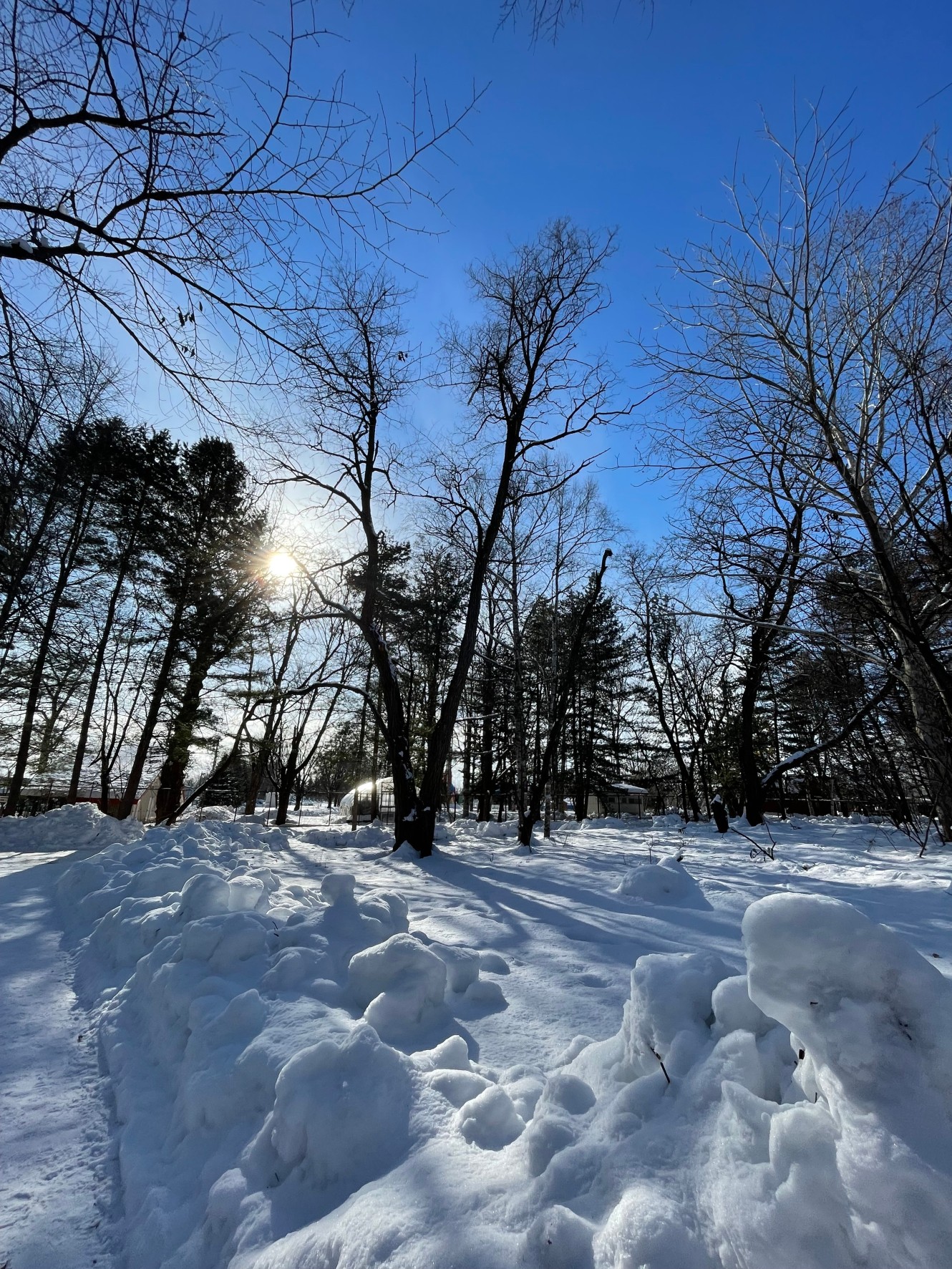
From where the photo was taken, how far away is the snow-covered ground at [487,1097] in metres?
1.09

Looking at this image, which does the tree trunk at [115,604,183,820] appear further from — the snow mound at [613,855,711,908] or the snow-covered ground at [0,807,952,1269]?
the snow mound at [613,855,711,908]

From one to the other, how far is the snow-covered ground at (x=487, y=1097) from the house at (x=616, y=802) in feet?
86.2

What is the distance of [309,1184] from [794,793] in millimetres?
23798

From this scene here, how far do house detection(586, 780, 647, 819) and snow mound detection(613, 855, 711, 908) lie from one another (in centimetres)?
2422

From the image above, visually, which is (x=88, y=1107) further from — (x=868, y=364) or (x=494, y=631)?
(x=494, y=631)

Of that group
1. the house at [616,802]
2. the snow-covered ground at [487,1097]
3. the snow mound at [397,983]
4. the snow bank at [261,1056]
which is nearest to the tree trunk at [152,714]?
the snow bank at [261,1056]

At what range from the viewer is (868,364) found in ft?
17.0

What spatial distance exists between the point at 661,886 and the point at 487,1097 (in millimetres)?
Result: 3068

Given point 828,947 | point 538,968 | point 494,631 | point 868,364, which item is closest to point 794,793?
point 494,631

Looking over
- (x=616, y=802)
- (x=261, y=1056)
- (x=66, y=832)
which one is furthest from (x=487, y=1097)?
(x=616, y=802)

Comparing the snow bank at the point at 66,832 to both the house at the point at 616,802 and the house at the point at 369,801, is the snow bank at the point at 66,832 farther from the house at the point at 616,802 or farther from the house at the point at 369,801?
the house at the point at 616,802

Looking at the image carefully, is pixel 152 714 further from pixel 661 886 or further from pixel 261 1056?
pixel 261 1056

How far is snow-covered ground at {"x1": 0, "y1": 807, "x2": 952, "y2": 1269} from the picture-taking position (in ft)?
3.57

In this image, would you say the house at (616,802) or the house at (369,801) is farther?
the house at (616,802)
